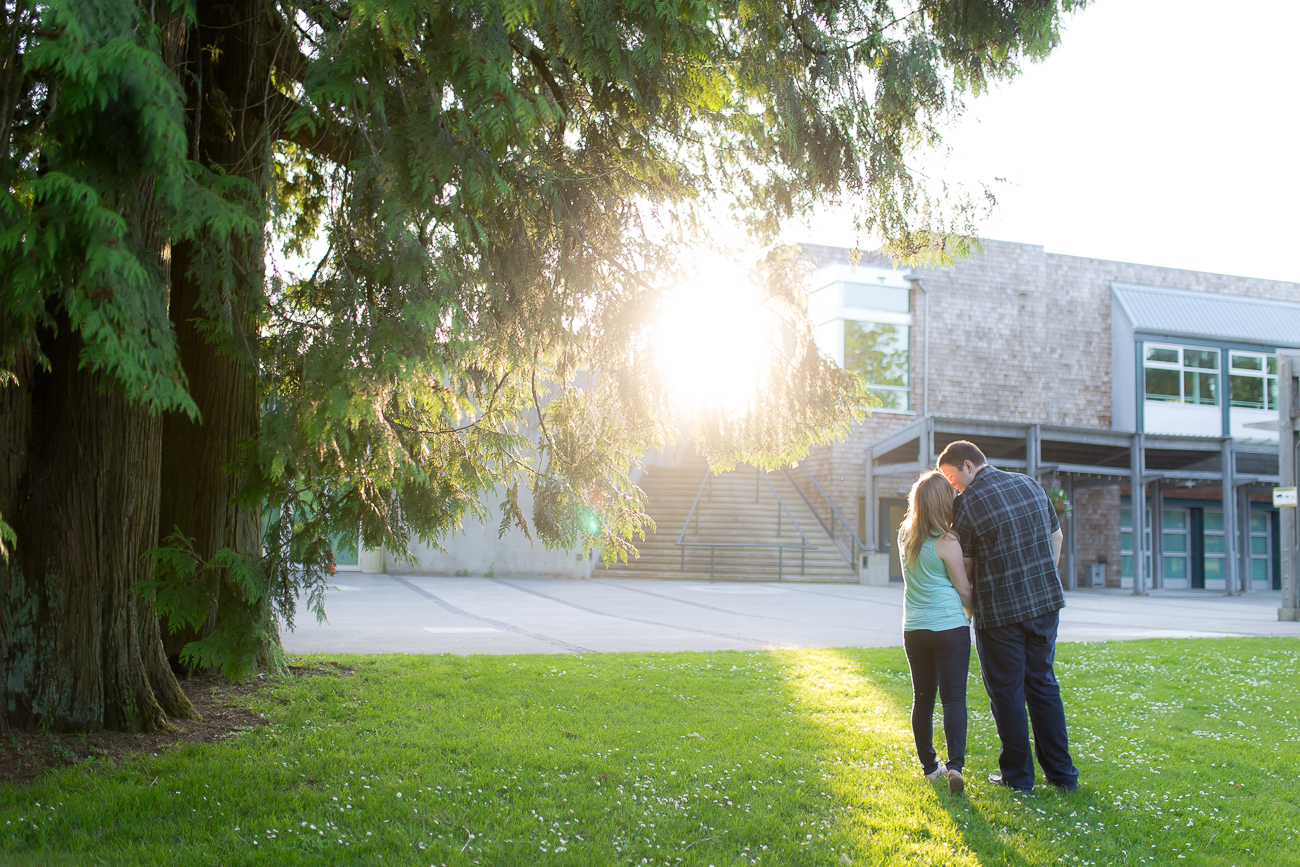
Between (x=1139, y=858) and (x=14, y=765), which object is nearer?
(x=1139, y=858)

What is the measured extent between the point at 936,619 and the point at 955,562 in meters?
0.28

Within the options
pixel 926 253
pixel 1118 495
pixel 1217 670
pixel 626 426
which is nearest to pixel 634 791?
pixel 626 426

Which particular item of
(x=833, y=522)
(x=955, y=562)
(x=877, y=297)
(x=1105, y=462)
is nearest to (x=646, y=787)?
(x=955, y=562)

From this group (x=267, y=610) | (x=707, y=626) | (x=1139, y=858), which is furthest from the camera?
(x=707, y=626)

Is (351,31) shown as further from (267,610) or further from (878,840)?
(878,840)

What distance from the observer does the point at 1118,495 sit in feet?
80.6

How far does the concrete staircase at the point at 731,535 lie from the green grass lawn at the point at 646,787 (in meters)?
12.8

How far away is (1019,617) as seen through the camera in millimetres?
4352

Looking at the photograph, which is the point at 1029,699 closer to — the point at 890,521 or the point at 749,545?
the point at 749,545

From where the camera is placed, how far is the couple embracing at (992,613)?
438 centimetres

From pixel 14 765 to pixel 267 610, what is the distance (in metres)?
1.22

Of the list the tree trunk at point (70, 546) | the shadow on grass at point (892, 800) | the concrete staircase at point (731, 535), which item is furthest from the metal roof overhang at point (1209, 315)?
the tree trunk at point (70, 546)

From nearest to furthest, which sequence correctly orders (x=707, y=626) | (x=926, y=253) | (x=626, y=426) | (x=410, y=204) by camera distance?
1. (x=410, y=204)
2. (x=626, y=426)
3. (x=926, y=253)
4. (x=707, y=626)

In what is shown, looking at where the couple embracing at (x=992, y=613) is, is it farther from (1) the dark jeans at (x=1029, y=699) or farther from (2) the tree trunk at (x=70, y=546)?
(2) the tree trunk at (x=70, y=546)
